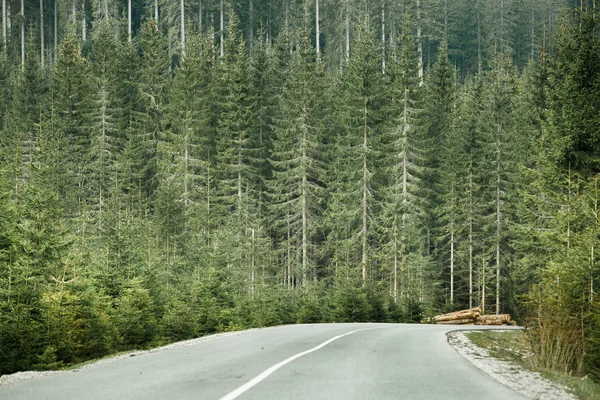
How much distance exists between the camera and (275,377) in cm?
800

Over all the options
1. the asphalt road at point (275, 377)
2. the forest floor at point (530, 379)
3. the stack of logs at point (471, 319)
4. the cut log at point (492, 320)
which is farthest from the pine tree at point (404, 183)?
the asphalt road at point (275, 377)

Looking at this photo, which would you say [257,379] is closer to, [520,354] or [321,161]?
[520,354]

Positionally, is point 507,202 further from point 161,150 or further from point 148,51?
point 148,51

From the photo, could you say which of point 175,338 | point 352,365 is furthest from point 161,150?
A: point 352,365

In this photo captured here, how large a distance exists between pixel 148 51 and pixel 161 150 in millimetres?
11480

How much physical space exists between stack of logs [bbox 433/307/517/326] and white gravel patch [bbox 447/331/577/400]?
1967 cm

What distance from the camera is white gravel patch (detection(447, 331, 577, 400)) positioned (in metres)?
7.26

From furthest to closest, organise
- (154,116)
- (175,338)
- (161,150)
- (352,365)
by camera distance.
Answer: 1. (154,116)
2. (161,150)
3. (175,338)
4. (352,365)

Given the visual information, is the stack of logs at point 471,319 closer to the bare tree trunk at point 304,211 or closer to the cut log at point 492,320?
the cut log at point 492,320

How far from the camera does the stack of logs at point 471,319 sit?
102 feet

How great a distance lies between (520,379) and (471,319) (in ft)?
77.8

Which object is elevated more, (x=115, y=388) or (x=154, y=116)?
(x=154, y=116)

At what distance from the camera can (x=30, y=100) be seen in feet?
180

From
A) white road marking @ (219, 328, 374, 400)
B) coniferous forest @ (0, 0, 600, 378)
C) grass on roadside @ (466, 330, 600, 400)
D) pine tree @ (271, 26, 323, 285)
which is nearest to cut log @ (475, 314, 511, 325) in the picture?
coniferous forest @ (0, 0, 600, 378)
